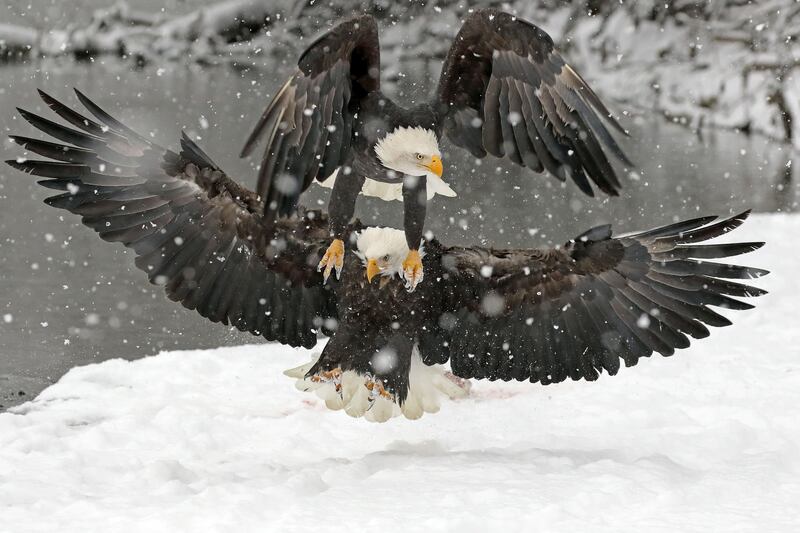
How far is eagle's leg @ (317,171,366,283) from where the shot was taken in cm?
433

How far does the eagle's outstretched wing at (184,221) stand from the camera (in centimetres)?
449

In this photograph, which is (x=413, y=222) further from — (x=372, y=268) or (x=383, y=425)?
(x=383, y=425)

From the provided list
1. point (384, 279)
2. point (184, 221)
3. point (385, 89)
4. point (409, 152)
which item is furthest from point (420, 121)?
point (385, 89)

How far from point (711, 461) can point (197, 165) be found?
2399mm

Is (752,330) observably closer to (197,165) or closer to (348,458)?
(348,458)

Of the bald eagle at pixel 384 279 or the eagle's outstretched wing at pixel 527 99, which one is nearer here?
the eagle's outstretched wing at pixel 527 99

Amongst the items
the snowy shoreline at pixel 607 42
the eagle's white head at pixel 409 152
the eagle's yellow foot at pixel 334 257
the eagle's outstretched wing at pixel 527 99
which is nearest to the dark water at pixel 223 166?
the snowy shoreline at pixel 607 42

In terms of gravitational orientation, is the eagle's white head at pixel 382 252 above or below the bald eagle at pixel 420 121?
below

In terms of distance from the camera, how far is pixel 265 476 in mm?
3857

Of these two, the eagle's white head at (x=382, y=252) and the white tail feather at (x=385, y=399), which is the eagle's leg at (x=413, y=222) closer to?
the eagle's white head at (x=382, y=252)

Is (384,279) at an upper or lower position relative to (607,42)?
lower

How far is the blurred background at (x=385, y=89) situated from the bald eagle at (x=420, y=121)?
7.01 feet

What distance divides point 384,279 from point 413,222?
0.86 feet

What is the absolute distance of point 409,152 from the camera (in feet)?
13.8
